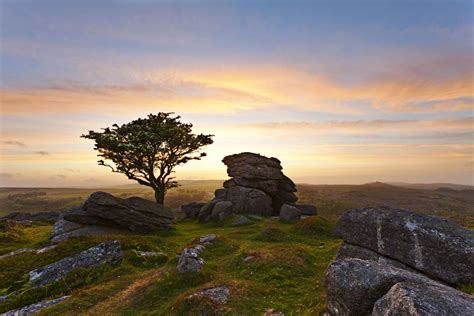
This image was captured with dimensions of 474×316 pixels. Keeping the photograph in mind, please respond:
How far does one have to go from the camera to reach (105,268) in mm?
23594

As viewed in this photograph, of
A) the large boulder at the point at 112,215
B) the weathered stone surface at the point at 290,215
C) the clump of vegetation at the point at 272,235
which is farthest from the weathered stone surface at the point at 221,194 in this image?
the clump of vegetation at the point at 272,235

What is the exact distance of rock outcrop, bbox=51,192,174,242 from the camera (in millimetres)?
39125

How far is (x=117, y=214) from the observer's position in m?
39.7

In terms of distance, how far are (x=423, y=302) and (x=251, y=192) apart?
45.7m

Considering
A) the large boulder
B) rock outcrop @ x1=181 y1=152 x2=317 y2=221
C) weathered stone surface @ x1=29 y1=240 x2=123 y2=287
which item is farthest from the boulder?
weathered stone surface @ x1=29 y1=240 x2=123 y2=287

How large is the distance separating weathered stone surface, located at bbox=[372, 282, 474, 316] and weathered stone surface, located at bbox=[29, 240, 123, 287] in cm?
2108

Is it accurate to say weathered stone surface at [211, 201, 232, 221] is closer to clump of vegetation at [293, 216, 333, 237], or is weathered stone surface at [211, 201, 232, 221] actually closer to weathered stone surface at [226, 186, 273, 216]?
weathered stone surface at [226, 186, 273, 216]

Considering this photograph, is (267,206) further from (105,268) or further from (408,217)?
(408,217)

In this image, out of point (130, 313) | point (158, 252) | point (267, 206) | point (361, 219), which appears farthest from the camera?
point (267, 206)

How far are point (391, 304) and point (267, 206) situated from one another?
44.4m

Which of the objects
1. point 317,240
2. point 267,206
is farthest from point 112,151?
point 317,240

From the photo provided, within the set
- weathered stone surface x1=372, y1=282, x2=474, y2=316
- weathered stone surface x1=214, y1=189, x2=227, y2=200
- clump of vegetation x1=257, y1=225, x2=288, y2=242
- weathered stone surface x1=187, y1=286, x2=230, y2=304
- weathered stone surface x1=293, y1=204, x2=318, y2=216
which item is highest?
weathered stone surface x1=214, y1=189, x2=227, y2=200

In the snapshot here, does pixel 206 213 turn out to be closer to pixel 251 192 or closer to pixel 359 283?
pixel 251 192

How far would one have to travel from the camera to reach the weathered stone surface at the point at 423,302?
27.5 ft
